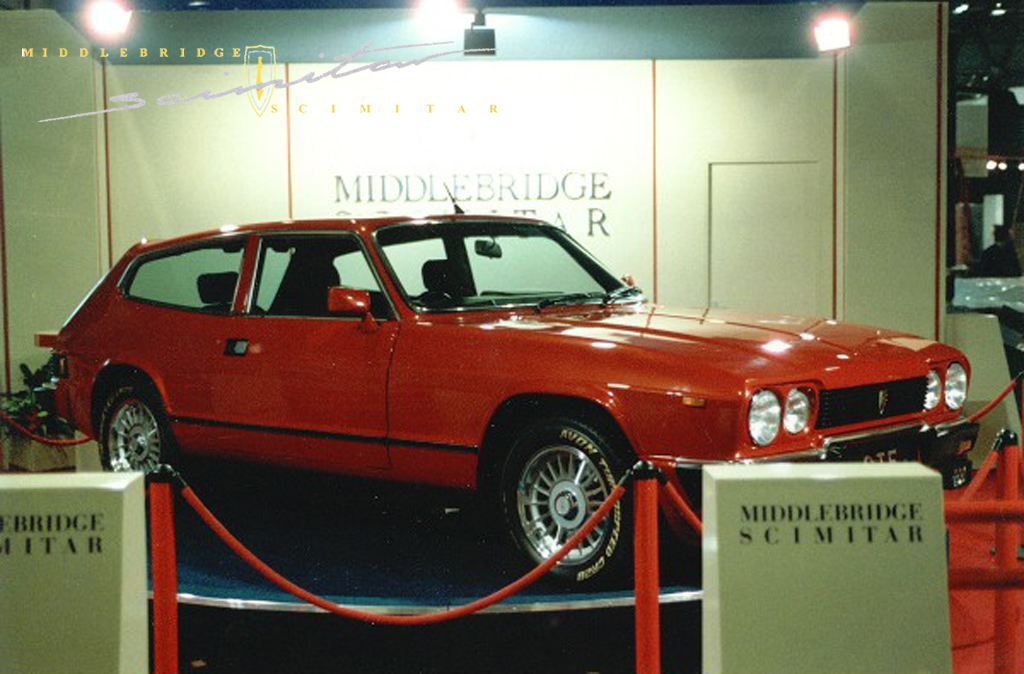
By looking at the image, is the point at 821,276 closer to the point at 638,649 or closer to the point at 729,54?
the point at 729,54

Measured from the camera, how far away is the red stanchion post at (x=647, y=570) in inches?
161

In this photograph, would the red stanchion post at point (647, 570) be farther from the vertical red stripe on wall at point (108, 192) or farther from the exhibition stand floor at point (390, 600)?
the vertical red stripe on wall at point (108, 192)

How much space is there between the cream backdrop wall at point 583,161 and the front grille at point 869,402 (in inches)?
209

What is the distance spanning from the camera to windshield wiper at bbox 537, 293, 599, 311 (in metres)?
6.09

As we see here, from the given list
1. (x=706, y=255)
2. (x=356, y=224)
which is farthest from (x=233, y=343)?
(x=706, y=255)

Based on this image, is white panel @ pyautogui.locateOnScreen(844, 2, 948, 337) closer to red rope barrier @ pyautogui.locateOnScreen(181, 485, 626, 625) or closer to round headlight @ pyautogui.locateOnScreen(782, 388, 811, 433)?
round headlight @ pyautogui.locateOnScreen(782, 388, 811, 433)

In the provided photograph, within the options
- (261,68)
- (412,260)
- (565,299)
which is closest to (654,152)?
(261,68)

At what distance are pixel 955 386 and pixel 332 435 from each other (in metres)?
2.92

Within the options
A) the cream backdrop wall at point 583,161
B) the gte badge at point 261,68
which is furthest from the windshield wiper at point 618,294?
the gte badge at point 261,68

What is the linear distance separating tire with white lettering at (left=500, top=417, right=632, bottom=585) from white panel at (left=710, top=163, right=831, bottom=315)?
19.2 ft

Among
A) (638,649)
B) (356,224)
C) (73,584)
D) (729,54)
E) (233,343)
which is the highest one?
(729,54)

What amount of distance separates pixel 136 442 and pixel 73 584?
3.51 m

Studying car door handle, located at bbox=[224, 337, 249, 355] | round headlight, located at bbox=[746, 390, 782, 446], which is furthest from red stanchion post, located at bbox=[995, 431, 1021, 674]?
car door handle, located at bbox=[224, 337, 249, 355]

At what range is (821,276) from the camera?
1080 centimetres
